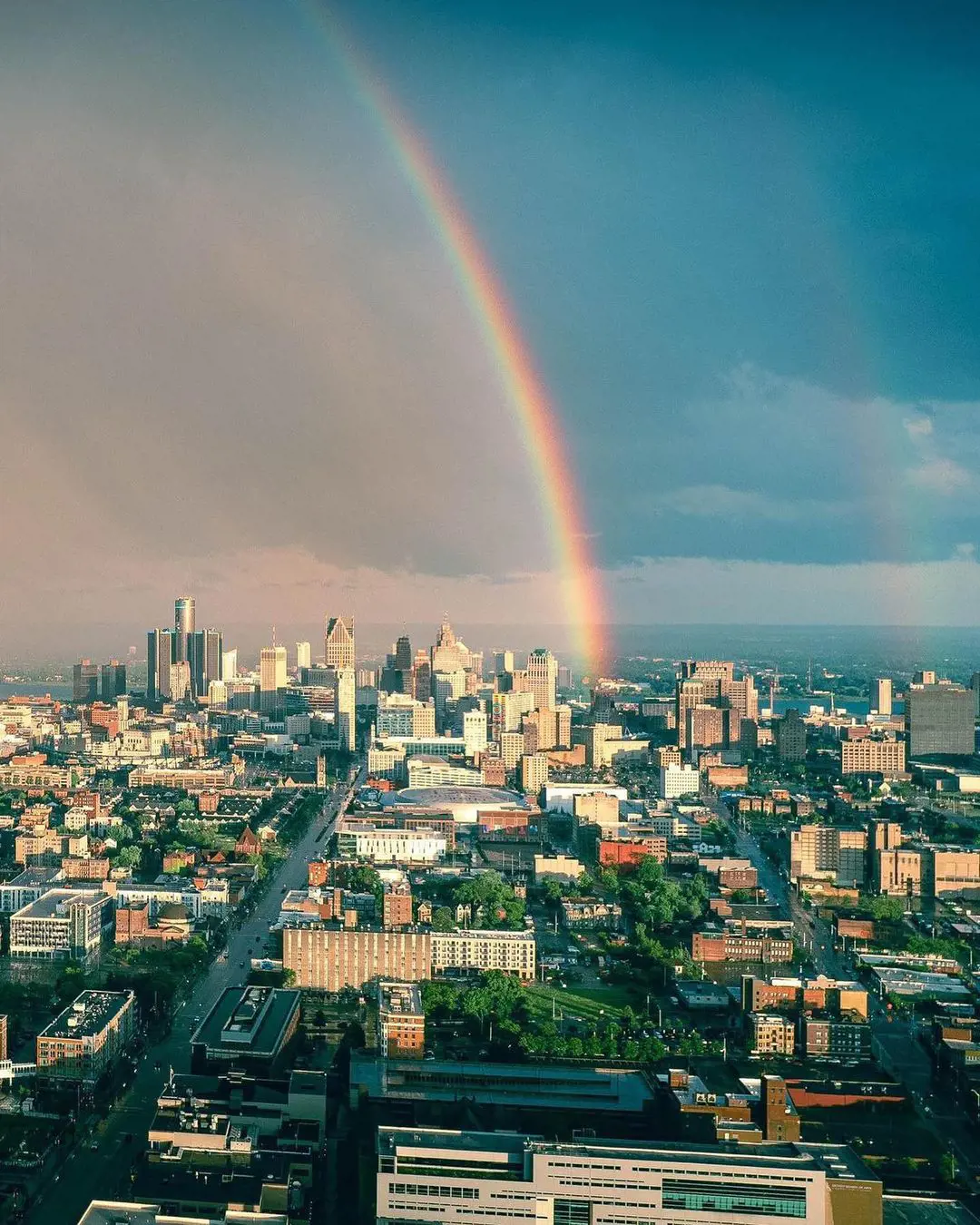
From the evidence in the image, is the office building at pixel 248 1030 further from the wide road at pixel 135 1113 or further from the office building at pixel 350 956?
the office building at pixel 350 956

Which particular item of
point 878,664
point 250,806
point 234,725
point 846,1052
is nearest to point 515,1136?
point 846,1052

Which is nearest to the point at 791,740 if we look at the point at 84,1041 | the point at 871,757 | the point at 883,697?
the point at 871,757

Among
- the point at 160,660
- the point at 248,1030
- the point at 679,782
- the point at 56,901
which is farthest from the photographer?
the point at 160,660

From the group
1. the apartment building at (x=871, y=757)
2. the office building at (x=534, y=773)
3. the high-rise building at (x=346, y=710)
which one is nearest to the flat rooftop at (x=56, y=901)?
the office building at (x=534, y=773)

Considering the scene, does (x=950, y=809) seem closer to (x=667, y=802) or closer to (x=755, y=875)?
(x=667, y=802)

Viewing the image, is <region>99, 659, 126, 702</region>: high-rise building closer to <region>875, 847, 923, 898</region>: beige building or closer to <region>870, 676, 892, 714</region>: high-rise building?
<region>870, 676, 892, 714</region>: high-rise building

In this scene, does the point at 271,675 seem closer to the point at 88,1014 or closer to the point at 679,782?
the point at 679,782
